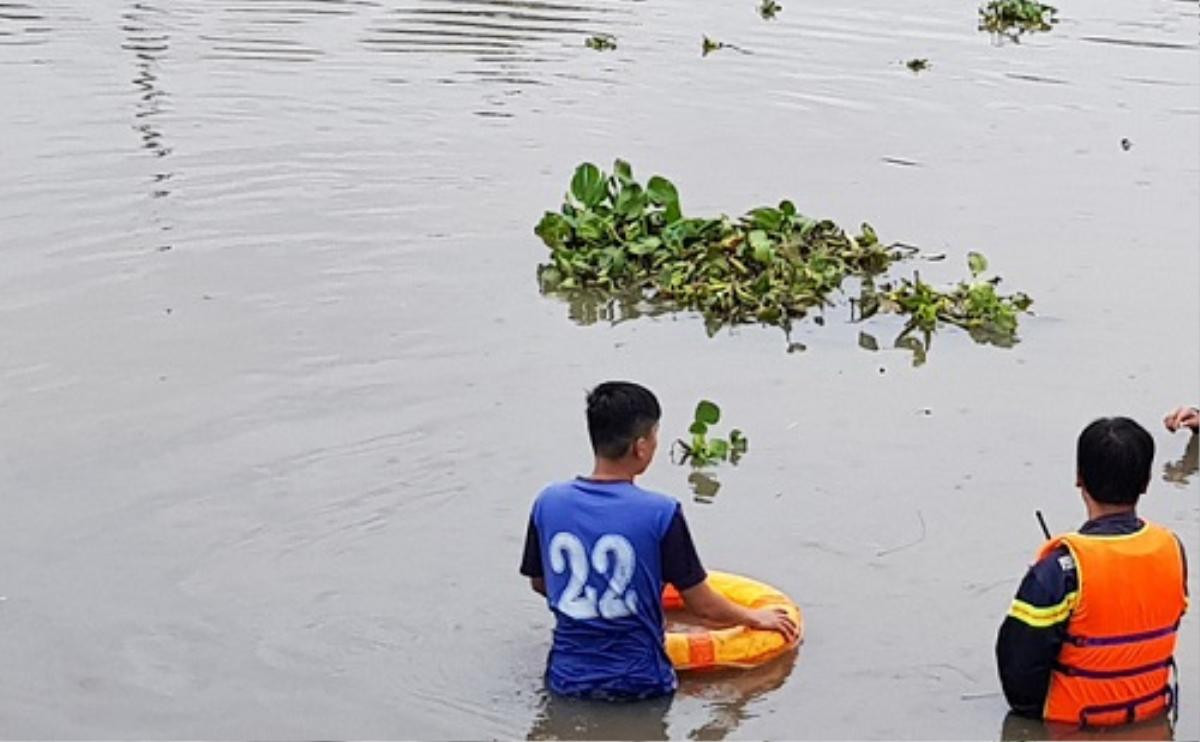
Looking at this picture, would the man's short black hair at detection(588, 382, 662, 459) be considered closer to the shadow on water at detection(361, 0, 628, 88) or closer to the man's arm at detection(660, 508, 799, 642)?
the man's arm at detection(660, 508, 799, 642)

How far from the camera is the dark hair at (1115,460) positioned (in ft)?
17.7

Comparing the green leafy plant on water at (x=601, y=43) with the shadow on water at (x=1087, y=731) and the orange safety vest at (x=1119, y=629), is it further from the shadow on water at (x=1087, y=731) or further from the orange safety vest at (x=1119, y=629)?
the orange safety vest at (x=1119, y=629)

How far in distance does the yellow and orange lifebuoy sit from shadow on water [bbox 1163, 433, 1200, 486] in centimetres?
242

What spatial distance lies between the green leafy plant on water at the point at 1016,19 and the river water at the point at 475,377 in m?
2.56

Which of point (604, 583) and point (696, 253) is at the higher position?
point (696, 253)

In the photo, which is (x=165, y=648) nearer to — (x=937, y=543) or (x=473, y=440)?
(x=473, y=440)

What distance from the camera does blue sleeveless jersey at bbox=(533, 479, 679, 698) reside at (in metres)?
5.69

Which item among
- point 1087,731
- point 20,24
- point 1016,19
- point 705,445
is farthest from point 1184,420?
point 20,24

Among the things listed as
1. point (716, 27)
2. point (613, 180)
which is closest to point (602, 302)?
point (613, 180)

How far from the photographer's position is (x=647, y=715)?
19.8 feet

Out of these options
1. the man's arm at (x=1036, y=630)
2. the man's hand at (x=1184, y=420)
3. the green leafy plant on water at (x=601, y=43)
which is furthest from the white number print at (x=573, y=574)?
the green leafy plant on water at (x=601, y=43)

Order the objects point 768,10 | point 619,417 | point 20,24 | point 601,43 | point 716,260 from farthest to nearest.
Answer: point 768,10 < point 20,24 < point 601,43 < point 716,260 < point 619,417

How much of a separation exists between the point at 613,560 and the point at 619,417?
44 cm

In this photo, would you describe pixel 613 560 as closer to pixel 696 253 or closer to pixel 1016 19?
pixel 696 253
